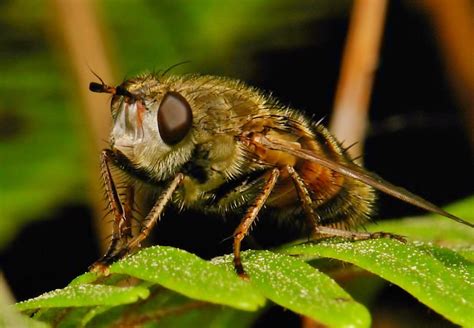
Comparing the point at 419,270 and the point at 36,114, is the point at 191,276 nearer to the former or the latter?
the point at 419,270

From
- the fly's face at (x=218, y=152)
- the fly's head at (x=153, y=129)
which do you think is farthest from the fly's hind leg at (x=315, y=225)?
the fly's head at (x=153, y=129)

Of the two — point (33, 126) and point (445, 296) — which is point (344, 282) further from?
point (33, 126)

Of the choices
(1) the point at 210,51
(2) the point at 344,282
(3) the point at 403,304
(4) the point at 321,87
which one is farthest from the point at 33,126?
(2) the point at 344,282

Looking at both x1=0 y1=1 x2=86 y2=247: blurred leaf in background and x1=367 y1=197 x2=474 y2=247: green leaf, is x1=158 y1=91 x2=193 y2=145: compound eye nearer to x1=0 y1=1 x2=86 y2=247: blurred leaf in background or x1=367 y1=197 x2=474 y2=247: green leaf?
x1=367 y1=197 x2=474 y2=247: green leaf

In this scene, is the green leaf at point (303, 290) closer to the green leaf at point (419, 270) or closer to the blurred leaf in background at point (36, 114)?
the green leaf at point (419, 270)

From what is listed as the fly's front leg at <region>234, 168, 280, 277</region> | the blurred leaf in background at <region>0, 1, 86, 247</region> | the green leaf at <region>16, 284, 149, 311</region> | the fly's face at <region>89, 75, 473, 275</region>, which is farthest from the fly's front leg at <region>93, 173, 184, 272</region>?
the blurred leaf in background at <region>0, 1, 86, 247</region>

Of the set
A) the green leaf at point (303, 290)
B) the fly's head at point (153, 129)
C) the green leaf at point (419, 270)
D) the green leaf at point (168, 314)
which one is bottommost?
the green leaf at point (168, 314)

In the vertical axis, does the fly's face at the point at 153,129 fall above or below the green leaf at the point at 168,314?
above
